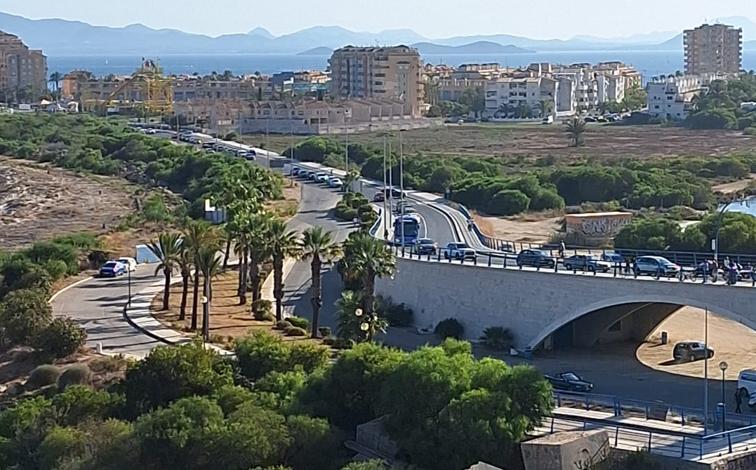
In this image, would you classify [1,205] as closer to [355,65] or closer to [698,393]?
[698,393]

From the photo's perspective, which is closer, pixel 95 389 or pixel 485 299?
pixel 95 389

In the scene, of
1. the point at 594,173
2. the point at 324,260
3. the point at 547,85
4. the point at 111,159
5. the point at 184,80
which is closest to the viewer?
the point at 324,260

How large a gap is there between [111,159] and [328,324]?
68.6 metres

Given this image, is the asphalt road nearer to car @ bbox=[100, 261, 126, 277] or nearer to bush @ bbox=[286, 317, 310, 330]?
car @ bbox=[100, 261, 126, 277]

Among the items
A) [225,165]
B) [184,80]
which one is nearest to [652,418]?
[225,165]

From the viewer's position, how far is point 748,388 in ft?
102

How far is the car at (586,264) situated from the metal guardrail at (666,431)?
7401 mm

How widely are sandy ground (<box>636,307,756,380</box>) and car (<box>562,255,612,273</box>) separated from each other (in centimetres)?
273

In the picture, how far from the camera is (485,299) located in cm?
3922

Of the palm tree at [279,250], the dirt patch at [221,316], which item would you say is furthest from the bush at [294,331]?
the palm tree at [279,250]

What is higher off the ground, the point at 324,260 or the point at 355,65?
the point at 355,65

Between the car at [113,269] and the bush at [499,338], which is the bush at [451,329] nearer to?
the bush at [499,338]

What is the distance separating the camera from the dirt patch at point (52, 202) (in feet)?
242

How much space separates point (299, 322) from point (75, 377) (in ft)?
28.9
